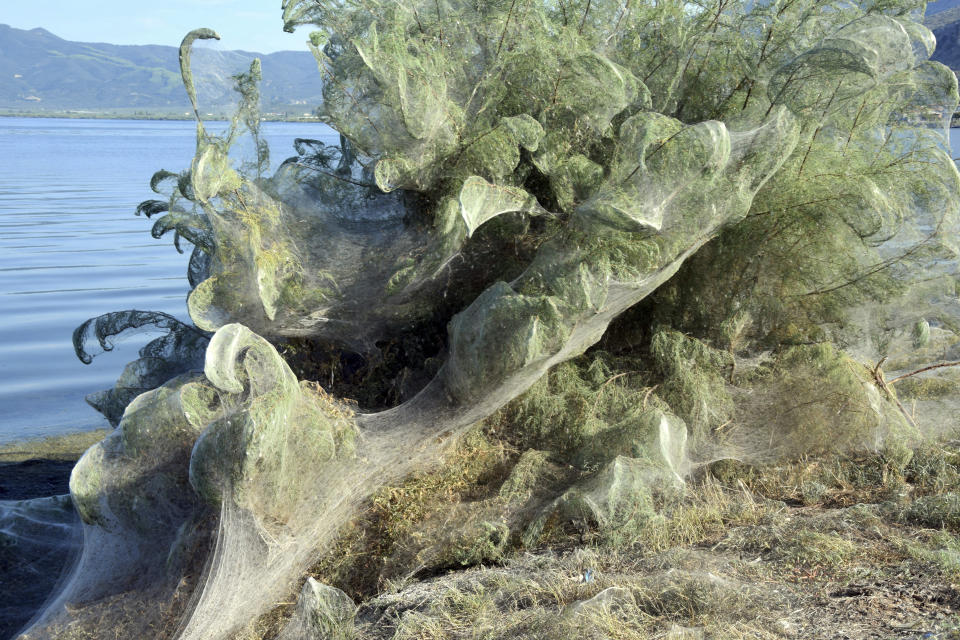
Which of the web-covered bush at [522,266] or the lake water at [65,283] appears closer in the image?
the web-covered bush at [522,266]

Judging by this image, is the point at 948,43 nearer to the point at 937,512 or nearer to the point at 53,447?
the point at 53,447

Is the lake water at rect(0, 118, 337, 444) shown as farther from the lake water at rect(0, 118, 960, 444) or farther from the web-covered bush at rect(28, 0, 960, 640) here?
the web-covered bush at rect(28, 0, 960, 640)

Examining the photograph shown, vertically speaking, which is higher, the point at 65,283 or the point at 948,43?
the point at 948,43

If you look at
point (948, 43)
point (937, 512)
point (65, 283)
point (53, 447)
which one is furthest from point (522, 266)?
point (948, 43)

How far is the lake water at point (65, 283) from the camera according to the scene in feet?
35.0

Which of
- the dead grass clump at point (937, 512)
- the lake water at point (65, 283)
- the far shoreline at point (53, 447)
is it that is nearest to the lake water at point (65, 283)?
the lake water at point (65, 283)

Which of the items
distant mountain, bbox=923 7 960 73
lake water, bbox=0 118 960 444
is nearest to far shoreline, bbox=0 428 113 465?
lake water, bbox=0 118 960 444

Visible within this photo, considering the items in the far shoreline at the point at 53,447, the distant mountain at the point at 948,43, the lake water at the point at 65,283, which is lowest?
the far shoreline at the point at 53,447

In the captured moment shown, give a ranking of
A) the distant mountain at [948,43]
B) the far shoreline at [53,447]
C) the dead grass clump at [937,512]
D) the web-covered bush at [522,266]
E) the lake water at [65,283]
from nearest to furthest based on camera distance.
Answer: the dead grass clump at [937,512]
the web-covered bush at [522,266]
the far shoreline at [53,447]
the lake water at [65,283]
the distant mountain at [948,43]

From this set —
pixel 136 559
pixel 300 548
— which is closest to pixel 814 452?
pixel 300 548

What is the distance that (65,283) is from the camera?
15.7 metres

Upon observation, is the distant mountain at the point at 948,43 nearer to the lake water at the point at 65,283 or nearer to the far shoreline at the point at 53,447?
the lake water at the point at 65,283

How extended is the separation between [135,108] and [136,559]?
18999 cm

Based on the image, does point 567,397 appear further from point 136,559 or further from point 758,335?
point 136,559
